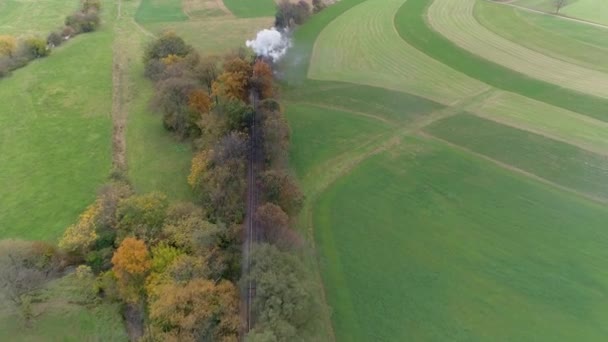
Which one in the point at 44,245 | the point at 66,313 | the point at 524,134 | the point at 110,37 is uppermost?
the point at 110,37

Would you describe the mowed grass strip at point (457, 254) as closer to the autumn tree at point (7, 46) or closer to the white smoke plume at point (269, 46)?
the white smoke plume at point (269, 46)

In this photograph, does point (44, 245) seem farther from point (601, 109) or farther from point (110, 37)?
point (601, 109)

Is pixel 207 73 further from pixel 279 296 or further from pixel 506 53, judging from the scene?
pixel 506 53

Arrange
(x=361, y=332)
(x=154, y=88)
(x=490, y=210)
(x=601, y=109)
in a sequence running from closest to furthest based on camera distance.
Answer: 1. (x=361, y=332)
2. (x=490, y=210)
3. (x=601, y=109)
4. (x=154, y=88)

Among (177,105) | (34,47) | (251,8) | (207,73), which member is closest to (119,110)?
(177,105)

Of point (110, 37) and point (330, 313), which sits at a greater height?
point (110, 37)

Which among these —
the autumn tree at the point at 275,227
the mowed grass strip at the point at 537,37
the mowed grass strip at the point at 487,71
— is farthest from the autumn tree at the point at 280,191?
the mowed grass strip at the point at 537,37

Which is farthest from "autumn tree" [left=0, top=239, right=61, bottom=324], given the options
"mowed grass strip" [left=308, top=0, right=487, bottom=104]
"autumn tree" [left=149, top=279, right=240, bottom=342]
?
"mowed grass strip" [left=308, top=0, right=487, bottom=104]

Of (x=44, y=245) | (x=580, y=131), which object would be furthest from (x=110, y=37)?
(x=580, y=131)
